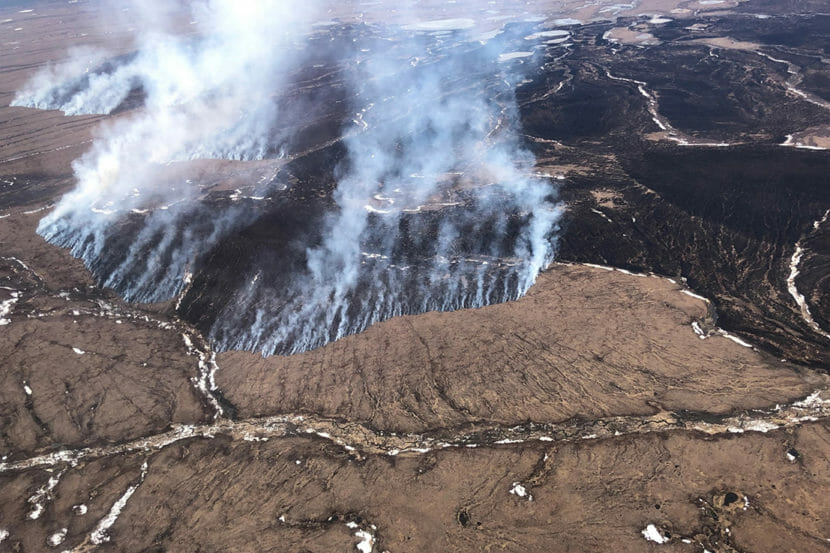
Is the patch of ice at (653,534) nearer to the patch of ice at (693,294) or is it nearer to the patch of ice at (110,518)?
the patch of ice at (693,294)

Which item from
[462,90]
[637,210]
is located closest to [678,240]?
[637,210]

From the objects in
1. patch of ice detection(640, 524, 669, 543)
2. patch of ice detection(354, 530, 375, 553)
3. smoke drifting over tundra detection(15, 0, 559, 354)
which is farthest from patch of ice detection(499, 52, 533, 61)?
patch of ice detection(354, 530, 375, 553)

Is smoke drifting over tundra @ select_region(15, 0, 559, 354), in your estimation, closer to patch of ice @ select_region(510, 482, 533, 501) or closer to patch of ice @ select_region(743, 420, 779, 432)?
patch of ice @ select_region(510, 482, 533, 501)

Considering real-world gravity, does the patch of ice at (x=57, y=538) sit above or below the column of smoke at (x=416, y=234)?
below

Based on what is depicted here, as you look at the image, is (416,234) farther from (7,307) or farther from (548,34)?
(548,34)

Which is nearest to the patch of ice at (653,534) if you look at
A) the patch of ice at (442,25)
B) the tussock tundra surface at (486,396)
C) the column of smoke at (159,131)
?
the tussock tundra surface at (486,396)

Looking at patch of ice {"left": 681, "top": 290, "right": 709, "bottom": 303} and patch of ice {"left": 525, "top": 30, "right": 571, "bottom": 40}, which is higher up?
patch of ice {"left": 525, "top": 30, "right": 571, "bottom": 40}
